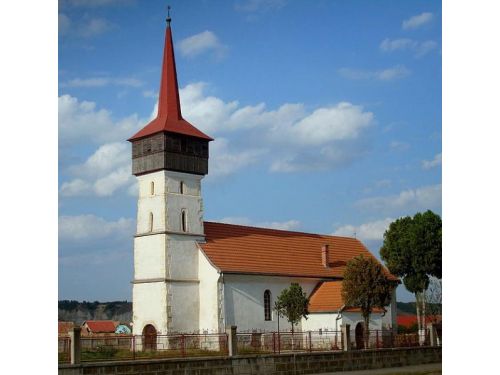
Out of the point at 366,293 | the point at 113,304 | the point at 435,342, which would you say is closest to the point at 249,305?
the point at 366,293

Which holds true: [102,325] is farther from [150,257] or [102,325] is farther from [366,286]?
[366,286]

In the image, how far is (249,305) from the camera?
2773 cm

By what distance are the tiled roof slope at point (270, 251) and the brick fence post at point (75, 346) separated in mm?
12171

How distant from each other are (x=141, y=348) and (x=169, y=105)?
12082mm

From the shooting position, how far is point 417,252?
109ft

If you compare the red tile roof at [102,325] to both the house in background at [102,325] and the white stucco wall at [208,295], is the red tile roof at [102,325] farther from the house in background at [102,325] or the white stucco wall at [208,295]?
the white stucco wall at [208,295]

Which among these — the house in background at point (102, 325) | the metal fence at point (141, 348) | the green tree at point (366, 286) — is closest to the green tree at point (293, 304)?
the green tree at point (366, 286)

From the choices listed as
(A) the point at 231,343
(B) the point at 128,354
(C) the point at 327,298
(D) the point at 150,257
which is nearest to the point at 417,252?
(C) the point at 327,298

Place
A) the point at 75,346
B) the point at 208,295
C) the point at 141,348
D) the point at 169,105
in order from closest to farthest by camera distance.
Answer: the point at 75,346, the point at 141,348, the point at 208,295, the point at 169,105

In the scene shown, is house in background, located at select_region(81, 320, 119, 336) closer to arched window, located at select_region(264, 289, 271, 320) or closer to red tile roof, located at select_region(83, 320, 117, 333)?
red tile roof, located at select_region(83, 320, 117, 333)
